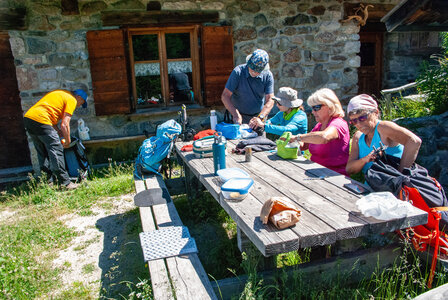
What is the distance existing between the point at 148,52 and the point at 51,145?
232cm

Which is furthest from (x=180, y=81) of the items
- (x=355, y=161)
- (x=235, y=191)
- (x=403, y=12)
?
(x=235, y=191)

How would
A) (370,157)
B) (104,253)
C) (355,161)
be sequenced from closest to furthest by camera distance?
(370,157)
(355,161)
(104,253)

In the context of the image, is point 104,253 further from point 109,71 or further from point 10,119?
point 10,119

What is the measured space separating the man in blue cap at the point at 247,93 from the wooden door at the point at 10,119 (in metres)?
3.74

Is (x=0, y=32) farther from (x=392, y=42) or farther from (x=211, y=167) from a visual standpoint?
(x=392, y=42)

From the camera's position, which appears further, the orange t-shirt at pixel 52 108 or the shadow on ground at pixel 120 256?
the orange t-shirt at pixel 52 108

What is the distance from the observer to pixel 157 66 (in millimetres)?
6527

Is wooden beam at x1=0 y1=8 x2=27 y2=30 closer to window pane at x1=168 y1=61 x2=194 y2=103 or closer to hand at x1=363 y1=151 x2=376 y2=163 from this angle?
window pane at x1=168 y1=61 x2=194 y2=103

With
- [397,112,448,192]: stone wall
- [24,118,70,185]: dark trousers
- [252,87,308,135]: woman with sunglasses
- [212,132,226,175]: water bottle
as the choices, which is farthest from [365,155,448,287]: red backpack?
[24,118,70,185]: dark trousers

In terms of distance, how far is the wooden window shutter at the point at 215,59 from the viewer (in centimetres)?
639

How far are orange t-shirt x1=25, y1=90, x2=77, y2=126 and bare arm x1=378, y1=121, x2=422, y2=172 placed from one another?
422cm

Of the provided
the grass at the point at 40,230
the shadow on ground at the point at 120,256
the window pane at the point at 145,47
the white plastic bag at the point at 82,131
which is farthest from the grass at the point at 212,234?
the window pane at the point at 145,47

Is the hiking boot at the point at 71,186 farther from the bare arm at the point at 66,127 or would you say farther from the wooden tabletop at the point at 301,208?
the wooden tabletop at the point at 301,208

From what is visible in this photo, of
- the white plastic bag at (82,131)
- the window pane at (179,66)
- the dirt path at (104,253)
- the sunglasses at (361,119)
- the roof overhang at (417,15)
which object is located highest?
the roof overhang at (417,15)
